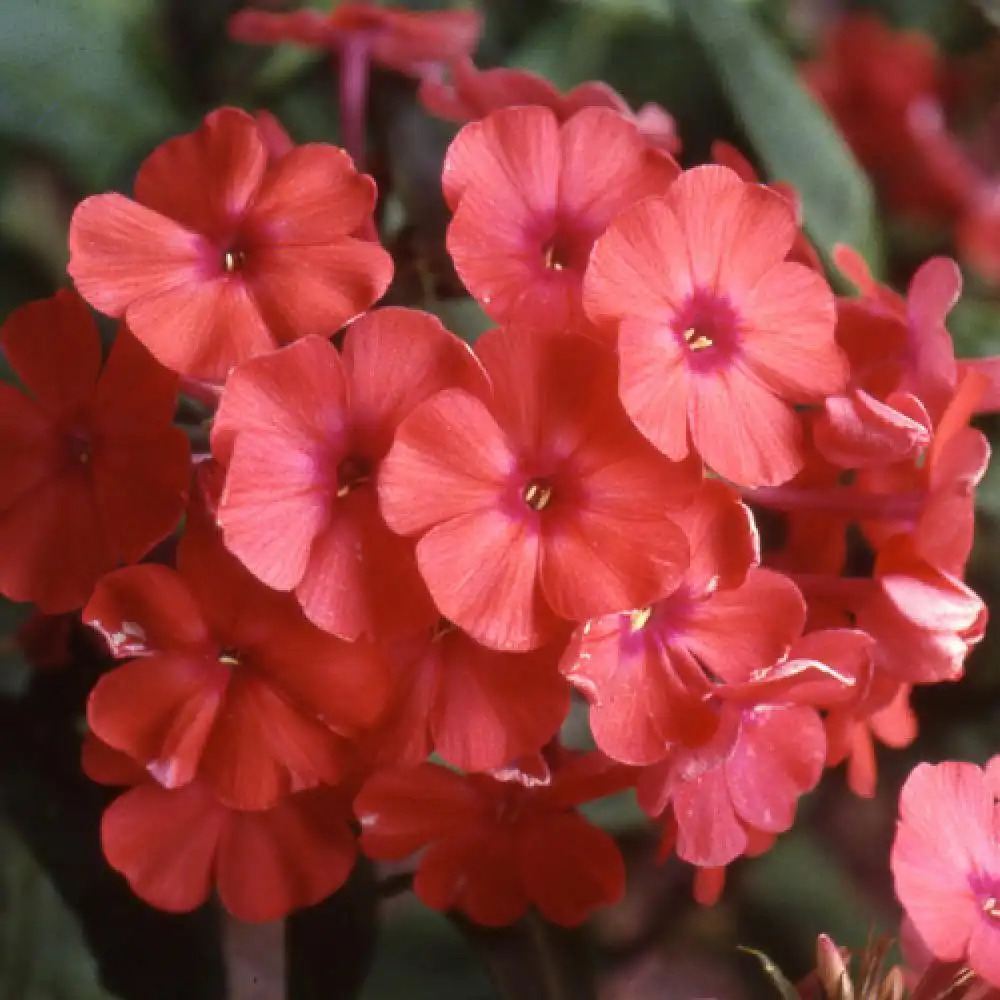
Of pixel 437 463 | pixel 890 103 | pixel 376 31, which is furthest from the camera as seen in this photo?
pixel 890 103

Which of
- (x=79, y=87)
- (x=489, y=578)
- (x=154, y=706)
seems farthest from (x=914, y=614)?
(x=79, y=87)

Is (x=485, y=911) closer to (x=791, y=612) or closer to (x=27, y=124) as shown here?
(x=791, y=612)

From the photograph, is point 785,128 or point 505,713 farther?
point 785,128

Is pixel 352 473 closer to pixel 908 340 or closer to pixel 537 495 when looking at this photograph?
pixel 537 495

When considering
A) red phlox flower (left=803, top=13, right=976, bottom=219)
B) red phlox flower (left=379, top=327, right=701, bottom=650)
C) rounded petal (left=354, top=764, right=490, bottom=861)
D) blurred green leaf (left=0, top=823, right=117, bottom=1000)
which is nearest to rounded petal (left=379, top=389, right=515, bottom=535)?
red phlox flower (left=379, top=327, right=701, bottom=650)

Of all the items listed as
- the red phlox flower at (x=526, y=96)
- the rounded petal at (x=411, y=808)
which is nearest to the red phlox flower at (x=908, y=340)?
the red phlox flower at (x=526, y=96)
